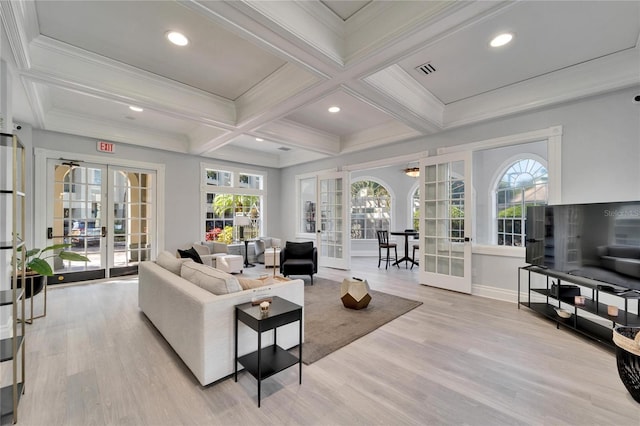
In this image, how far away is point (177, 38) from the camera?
2.66 metres

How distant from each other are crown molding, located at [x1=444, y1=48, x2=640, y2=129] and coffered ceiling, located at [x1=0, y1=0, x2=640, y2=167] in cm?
1

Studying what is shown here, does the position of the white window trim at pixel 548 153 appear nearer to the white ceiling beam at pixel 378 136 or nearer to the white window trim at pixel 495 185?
the white ceiling beam at pixel 378 136

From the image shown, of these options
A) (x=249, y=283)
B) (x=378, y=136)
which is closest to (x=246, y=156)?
(x=378, y=136)

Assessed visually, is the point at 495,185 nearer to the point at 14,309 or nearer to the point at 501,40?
the point at 501,40

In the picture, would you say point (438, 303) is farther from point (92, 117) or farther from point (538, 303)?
point (92, 117)

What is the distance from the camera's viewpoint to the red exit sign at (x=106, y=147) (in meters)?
5.03

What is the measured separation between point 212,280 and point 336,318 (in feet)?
5.48

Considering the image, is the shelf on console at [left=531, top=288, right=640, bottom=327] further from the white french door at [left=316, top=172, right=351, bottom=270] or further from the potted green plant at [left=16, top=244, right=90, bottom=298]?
the potted green plant at [left=16, top=244, right=90, bottom=298]

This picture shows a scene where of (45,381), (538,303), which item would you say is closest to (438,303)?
(538,303)

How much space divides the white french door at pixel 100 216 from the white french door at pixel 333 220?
3722mm

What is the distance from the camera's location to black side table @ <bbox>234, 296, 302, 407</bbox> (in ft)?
6.10

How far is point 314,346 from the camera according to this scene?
2.60 m

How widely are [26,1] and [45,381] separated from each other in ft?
9.74

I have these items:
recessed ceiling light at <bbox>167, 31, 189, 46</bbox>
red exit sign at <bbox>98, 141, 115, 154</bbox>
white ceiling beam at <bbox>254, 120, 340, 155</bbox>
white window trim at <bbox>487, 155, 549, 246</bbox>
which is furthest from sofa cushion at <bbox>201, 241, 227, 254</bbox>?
white window trim at <bbox>487, 155, 549, 246</bbox>
